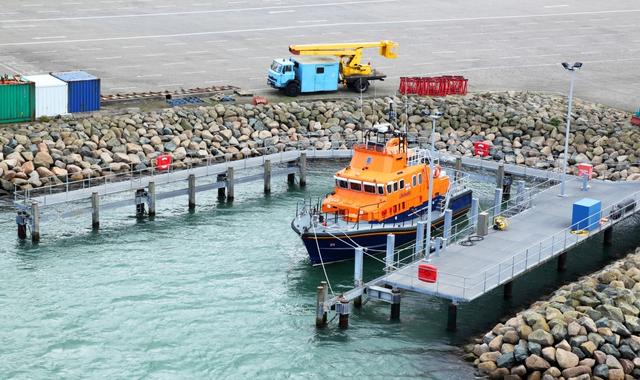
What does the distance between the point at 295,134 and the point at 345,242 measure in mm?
20277

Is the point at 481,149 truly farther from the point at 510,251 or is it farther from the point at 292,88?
the point at 510,251

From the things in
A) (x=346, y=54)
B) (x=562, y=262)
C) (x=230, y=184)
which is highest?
(x=346, y=54)

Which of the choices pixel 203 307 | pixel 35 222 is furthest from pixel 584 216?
pixel 35 222

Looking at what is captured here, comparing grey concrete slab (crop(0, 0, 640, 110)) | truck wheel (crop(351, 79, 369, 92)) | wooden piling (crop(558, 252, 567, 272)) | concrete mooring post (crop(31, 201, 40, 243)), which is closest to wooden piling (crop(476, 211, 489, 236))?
wooden piling (crop(558, 252, 567, 272))

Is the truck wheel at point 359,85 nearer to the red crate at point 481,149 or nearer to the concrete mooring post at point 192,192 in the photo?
the red crate at point 481,149

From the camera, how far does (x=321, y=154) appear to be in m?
74.3

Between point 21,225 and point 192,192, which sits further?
point 192,192

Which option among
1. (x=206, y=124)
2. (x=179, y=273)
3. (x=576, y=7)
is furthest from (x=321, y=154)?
(x=576, y=7)

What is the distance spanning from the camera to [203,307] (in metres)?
54.0

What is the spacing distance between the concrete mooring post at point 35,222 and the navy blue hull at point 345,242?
42.7 ft

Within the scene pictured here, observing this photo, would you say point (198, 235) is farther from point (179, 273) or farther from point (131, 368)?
point (131, 368)

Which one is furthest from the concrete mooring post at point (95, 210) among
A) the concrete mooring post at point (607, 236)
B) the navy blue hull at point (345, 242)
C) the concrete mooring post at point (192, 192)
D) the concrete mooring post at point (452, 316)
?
the concrete mooring post at point (607, 236)

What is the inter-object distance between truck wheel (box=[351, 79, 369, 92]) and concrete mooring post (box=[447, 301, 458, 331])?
35.0 m

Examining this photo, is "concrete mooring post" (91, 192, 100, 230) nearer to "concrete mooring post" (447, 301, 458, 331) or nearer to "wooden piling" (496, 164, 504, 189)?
"concrete mooring post" (447, 301, 458, 331)
